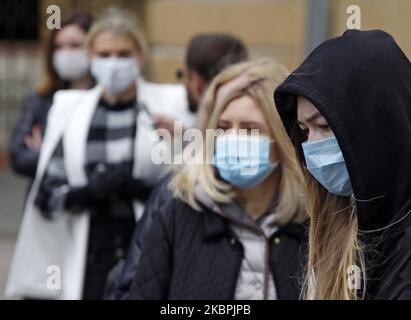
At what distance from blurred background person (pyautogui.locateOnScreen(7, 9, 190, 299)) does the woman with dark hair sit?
396 mm

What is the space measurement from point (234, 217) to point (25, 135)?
7.03 feet

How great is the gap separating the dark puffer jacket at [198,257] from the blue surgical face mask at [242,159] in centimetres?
13

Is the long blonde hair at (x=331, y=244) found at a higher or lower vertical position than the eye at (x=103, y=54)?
lower

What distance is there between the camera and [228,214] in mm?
2977

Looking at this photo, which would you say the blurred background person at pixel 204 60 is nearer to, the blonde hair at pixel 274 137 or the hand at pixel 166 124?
the hand at pixel 166 124

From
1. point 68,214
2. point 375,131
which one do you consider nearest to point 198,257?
point 375,131

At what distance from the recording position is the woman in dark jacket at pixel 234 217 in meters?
2.89

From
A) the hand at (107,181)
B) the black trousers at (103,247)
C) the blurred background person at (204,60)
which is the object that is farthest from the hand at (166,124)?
the black trousers at (103,247)

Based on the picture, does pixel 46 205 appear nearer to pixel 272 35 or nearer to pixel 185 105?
pixel 185 105

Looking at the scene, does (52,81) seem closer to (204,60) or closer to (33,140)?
(33,140)

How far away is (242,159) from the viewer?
3000 millimetres

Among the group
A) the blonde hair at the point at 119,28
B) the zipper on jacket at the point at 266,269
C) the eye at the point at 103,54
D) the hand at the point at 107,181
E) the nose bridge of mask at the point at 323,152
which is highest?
the blonde hair at the point at 119,28

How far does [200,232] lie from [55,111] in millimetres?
1592

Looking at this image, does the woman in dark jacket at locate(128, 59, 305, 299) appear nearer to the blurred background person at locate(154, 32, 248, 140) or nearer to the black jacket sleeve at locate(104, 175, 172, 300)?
the black jacket sleeve at locate(104, 175, 172, 300)
